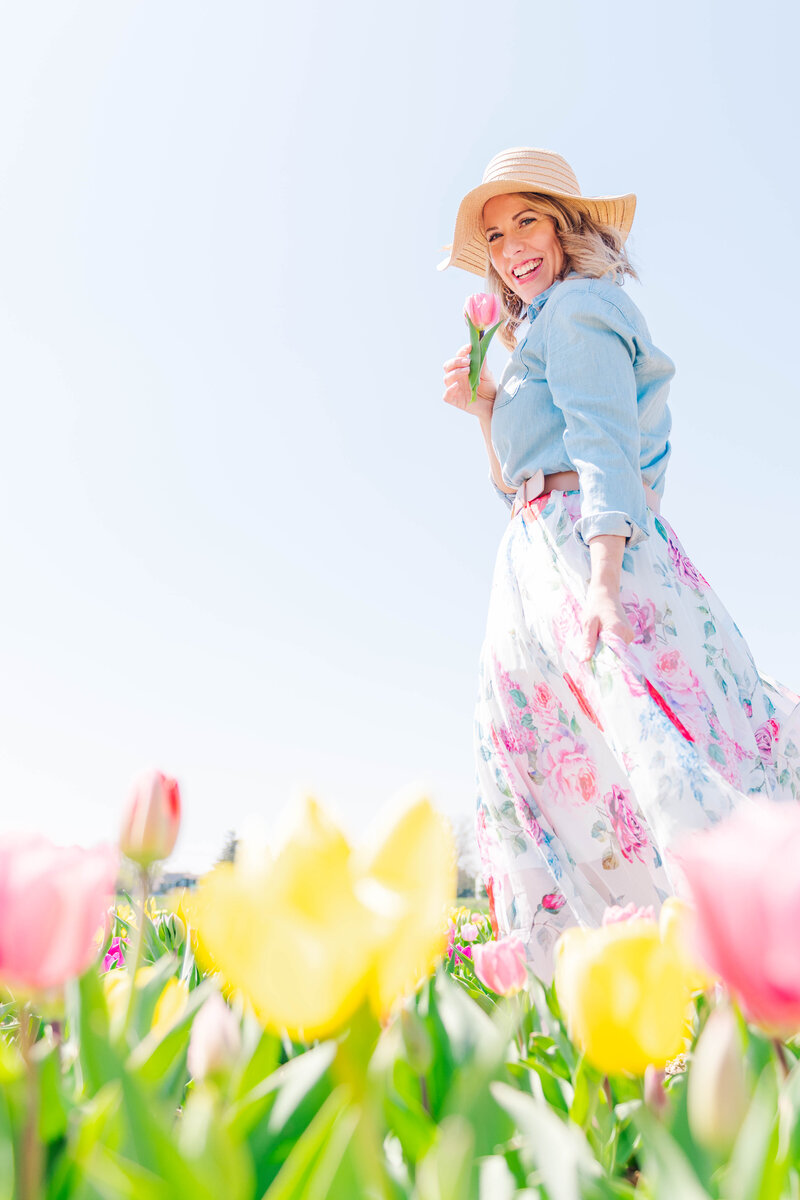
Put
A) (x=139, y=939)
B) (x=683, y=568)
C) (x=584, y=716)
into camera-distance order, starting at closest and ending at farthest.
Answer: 1. (x=139, y=939)
2. (x=584, y=716)
3. (x=683, y=568)

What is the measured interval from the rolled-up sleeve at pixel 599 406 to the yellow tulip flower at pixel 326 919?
165cm

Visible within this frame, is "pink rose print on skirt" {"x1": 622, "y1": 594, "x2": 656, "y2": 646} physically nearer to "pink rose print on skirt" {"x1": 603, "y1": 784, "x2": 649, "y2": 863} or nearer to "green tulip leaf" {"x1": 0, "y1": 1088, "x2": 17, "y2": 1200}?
"pink rose print on skirt" {"x1": 603, "y1": 784, "x2": 649, "y2": 863}

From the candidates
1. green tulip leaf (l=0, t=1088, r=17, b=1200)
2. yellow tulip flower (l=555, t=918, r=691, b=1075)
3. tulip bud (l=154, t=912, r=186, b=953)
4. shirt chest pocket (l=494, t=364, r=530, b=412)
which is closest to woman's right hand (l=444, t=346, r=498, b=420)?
shirt chest pocket (l=494, t=364, r=530, b=412)

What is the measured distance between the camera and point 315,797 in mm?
483

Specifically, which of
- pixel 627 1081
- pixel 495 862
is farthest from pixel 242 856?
pixel 495 862

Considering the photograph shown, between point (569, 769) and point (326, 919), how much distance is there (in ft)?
5.89

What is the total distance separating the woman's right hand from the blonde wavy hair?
400 millimetres

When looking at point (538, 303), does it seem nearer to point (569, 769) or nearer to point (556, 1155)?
point (569, 769)

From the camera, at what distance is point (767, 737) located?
2.03 meters

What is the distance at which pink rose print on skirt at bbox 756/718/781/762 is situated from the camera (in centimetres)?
198

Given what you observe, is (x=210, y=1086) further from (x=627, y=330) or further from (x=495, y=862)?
(x=627, y=330)

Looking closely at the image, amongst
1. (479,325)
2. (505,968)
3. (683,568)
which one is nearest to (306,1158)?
(505,968)

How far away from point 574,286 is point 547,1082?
2.08m

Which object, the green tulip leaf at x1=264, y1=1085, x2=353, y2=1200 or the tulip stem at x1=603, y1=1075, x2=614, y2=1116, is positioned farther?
the tulip stem at x1=603, y1=1075, x2=614, y2=1116
